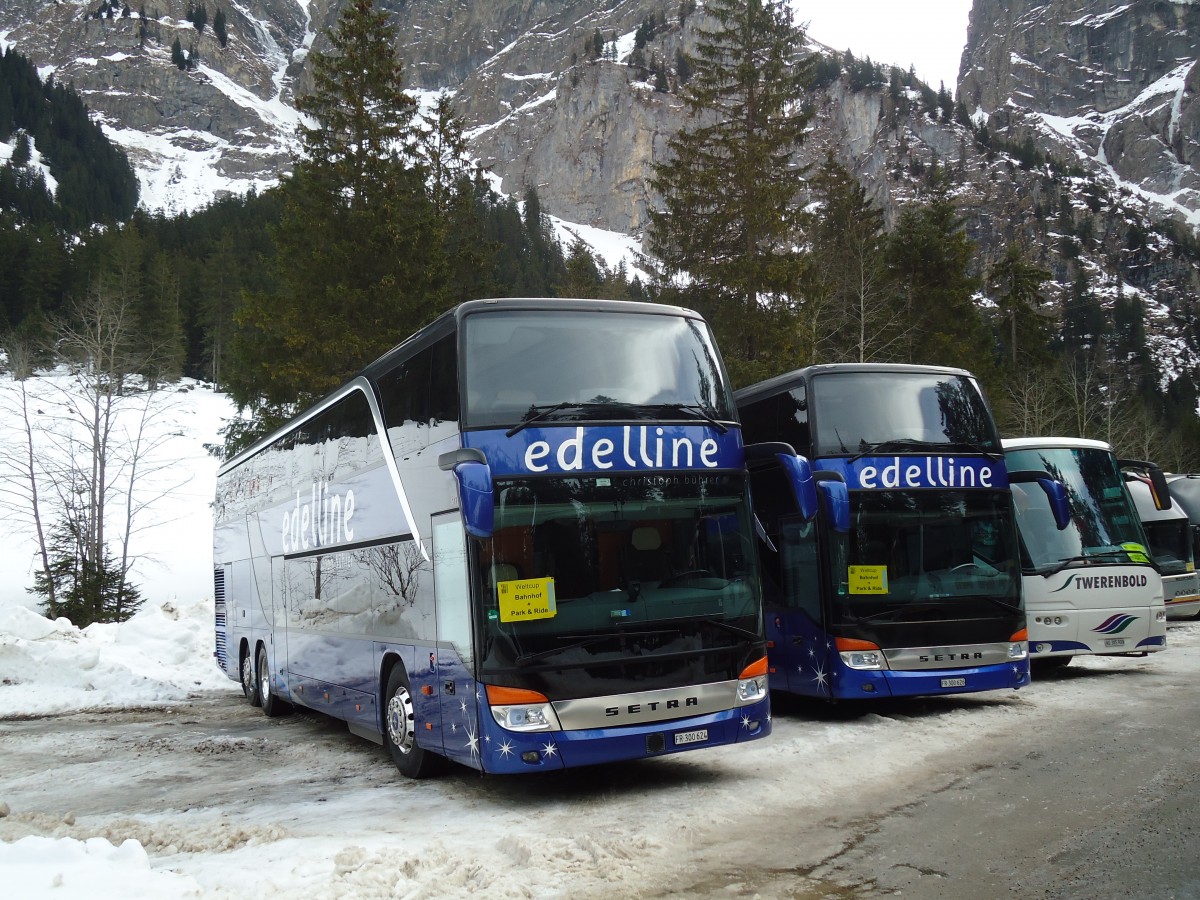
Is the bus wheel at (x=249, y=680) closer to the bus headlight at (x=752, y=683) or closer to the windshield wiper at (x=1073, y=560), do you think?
the bus headlight at (x=752, y=683)

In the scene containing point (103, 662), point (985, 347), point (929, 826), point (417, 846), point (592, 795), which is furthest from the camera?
point (985, 347)

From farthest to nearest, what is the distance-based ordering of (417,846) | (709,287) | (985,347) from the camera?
(985,347), (709,287), (417,846)

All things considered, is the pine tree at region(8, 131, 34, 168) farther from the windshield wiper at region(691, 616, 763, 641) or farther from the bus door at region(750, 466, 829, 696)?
the windshield wiper at region(691, 616, 763, 641)

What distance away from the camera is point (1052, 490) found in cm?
1197

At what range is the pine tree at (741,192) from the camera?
26188mm

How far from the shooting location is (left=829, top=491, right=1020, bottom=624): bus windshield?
10383 millimetres

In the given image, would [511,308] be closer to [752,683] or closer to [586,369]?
[586,369]

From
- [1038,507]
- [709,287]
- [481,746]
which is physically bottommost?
[481,746]

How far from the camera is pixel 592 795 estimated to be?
25.4ft

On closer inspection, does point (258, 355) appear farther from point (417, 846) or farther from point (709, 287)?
point (417, 846)

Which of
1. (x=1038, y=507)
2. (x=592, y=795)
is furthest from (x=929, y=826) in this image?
(x=1038, y=507)

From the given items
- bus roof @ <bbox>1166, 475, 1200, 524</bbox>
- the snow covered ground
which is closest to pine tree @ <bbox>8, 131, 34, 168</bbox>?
bus roof @ <bbox>1166, 475, 1200, 524</bbox>

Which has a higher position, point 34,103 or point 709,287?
point 34,103

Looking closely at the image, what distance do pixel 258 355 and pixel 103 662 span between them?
9.91 m
